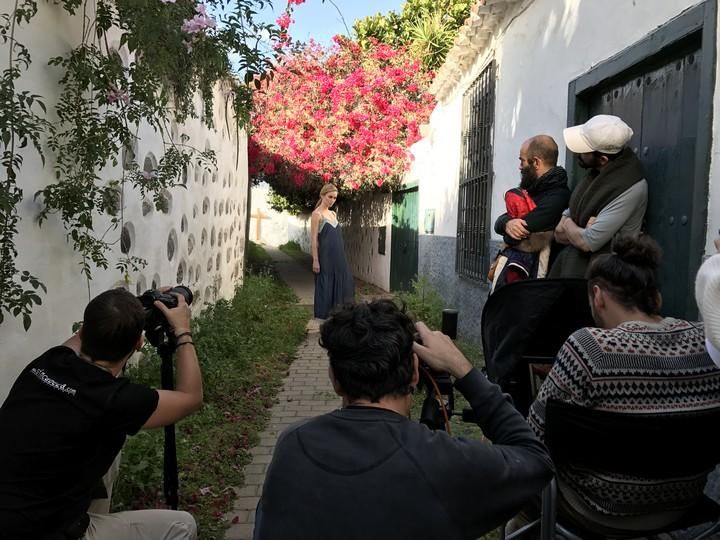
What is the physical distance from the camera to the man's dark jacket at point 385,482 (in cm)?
125

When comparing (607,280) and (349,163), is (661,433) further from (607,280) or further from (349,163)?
(349,163)

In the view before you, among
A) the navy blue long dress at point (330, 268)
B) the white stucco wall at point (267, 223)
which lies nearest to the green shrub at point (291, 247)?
the white stucco wall at point (267, 223)

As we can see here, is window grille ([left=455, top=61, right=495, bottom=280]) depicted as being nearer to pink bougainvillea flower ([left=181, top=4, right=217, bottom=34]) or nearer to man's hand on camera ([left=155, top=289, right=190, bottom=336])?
pink bougainvillea flower ([left=181, top=4, right=217, bottom=34])

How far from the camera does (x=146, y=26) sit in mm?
3244

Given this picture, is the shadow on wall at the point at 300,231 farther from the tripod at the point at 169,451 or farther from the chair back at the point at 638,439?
the chair back at the point at 638,439

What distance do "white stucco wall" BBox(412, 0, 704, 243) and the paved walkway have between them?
8.07ft

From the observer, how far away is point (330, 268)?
7.15 m

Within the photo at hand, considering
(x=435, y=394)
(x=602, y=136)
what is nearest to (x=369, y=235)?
(x=602, y=136)

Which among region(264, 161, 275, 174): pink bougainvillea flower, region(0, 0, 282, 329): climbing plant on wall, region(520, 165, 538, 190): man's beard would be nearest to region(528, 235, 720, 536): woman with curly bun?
region(520, 165, 538, 190): man's beard

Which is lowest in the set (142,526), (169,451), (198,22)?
(142,526)

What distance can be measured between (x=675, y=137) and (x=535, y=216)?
2.63 feet

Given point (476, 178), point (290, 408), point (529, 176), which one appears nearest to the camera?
point (529, 176)

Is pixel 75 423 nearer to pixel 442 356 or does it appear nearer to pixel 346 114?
pixel 442 356

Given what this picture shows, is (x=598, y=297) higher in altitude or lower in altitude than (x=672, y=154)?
lower
